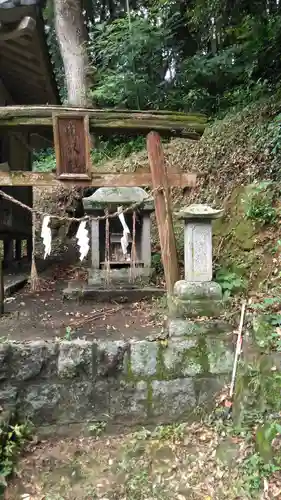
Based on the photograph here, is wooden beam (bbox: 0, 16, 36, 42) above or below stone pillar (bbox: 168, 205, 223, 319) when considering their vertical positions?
above

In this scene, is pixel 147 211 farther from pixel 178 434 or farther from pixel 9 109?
pixel 178 434

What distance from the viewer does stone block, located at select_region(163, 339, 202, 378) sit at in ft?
14.6

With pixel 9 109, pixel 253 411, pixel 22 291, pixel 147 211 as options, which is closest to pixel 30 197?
pixel 22 291

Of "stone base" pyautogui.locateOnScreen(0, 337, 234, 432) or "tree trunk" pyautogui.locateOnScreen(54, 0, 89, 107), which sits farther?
"tree trunk" pyautogui.locateOnScreen(54, 0, 89, 107)

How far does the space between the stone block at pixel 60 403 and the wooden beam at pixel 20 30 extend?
15.8 ft

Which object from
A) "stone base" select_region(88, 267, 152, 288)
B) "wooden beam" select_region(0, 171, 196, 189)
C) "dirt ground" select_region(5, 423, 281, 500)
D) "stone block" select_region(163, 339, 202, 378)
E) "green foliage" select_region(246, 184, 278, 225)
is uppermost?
"wooden beam" select_region(0, 171, 196, 189)

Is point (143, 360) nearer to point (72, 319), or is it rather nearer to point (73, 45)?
point (72, 319)

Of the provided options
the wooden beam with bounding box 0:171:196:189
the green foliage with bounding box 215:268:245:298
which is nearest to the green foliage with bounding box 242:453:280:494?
the green foliage with bounding box 215:268:245:298

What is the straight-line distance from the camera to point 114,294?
6.27 meters

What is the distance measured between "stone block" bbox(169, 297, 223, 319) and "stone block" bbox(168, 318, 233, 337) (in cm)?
13

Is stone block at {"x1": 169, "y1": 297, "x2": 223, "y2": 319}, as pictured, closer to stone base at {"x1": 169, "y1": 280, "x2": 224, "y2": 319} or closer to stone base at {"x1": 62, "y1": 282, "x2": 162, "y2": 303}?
stone base at {"x1": 169, "y1": 280, "x2": 224, "y2": 319}

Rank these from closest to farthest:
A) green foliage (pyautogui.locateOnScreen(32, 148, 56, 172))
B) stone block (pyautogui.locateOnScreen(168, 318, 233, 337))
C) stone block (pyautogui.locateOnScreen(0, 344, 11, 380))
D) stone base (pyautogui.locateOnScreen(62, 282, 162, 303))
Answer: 1. stone block (pyautogui.locateOnScreen(0, 344, 11, 380))
2. stone block (pyautogui.locateOnScreen(168, 318, 233, 337))
3. stone base (pyautogui.locateOnScreen(62, 282, 162, 303))
4. green foliage (pyautogui.locateOnScreen(32, 148, 56, 172))

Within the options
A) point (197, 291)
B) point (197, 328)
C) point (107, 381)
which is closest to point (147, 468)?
point (107, 381)

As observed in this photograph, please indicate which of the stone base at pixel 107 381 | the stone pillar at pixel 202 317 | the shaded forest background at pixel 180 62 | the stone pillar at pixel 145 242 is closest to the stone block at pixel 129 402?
the stone base at pixel 107 381
